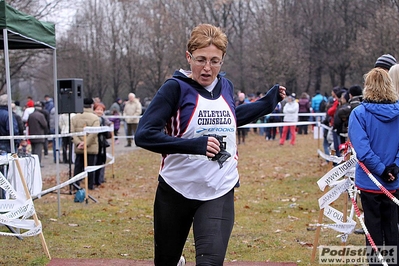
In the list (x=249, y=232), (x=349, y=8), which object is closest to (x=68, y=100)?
(x=249, y=232)

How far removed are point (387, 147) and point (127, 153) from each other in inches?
634

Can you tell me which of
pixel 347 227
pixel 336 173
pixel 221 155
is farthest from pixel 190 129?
pixel 347 227

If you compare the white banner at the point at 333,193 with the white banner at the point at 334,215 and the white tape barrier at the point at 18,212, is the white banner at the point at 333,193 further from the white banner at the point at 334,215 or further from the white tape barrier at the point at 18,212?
the white tape barrier at the point at 18,212

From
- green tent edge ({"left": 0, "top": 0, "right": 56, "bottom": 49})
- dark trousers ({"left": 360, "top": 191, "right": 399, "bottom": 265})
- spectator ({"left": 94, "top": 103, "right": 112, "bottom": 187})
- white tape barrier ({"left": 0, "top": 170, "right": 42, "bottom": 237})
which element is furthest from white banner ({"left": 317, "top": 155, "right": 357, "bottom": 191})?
spectator ({"left": 94, "top": 103, "right": 112, "bottom": 187})

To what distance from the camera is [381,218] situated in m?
5.11

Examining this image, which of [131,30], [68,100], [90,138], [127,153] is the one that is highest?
[131,30]

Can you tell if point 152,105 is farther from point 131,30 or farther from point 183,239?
point 131,30

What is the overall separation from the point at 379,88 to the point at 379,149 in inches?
20.7

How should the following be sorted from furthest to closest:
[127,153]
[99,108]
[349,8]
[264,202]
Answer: [349,8] → [127,153] → [99,108] → [264,202]

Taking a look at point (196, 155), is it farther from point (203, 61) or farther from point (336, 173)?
point (336, 173)

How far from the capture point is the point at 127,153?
2058 cm

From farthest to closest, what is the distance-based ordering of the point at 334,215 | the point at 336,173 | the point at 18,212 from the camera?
the point at 18,212, the point at 334,215, the point at 336,173

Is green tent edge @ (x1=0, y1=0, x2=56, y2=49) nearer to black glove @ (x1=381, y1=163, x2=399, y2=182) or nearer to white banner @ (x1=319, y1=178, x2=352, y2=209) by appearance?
white banner @ (x1=319, y1=178, x2=352, y2=209)

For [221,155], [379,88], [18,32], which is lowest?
[221,155]
